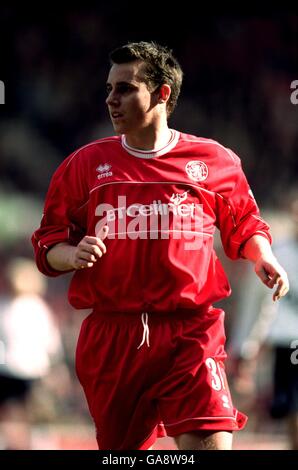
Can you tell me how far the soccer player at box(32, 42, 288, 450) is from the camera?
463cm

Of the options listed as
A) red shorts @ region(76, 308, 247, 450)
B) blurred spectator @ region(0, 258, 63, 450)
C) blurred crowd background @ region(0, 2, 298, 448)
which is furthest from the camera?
blurred crowd background @ region(0, 2, 298, 448)

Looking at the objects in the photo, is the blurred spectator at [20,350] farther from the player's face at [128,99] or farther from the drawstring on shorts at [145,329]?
the player's face at [128,99]

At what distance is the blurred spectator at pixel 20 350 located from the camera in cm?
914

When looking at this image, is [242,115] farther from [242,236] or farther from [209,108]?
[242,236]

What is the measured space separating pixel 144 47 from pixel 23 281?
5483 mm

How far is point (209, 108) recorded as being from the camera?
15008mm

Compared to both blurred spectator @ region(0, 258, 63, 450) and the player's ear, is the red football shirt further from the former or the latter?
blurred spectator @ region(0, 258, 63, 450)

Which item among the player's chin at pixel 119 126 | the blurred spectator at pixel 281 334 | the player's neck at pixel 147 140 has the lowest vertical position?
the blurred spectator at pixel 281 334

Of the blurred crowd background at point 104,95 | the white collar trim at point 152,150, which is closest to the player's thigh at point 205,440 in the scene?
the white collar trim at point 152,150

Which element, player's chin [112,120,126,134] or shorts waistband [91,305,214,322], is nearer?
shorts waistband [91,305,214,322]

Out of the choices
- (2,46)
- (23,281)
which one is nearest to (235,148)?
(2,46)

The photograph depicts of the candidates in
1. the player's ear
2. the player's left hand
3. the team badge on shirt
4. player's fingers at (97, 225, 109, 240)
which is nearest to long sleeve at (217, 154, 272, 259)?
the team badge on shirt

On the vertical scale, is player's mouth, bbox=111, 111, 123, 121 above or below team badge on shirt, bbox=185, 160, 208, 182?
above

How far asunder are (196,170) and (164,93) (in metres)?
0.46
